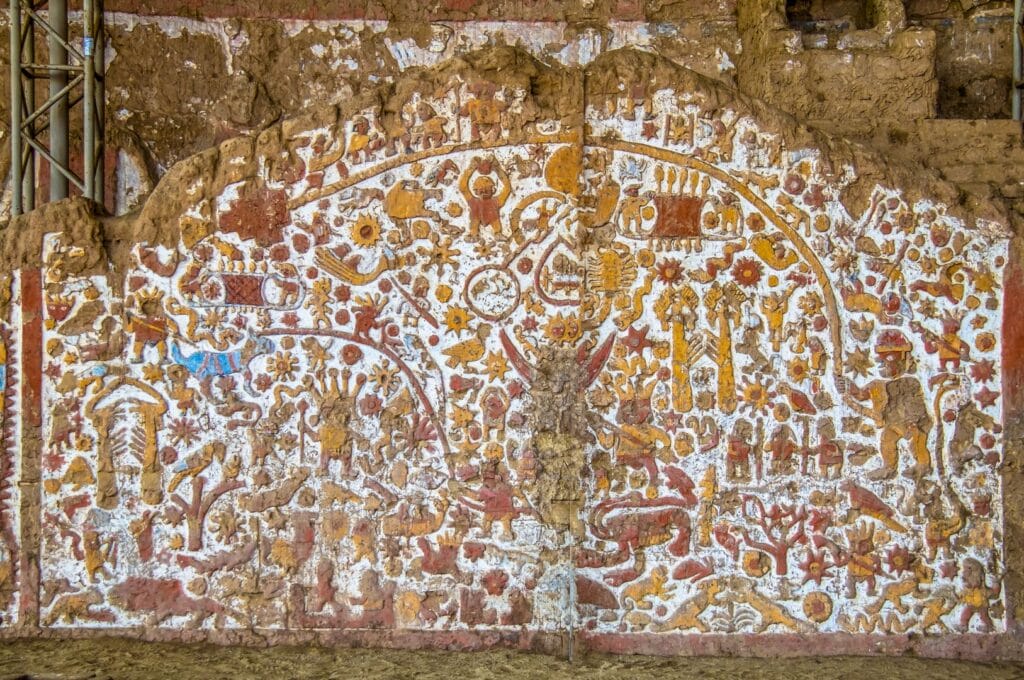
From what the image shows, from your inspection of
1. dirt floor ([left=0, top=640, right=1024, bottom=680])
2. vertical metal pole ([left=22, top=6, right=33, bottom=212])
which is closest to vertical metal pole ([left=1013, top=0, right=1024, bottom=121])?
dirt floor ([left=0, top=640, right=1024, bottom=680])

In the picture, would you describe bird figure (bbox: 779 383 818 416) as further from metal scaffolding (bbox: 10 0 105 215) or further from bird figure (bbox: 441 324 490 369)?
metal scaffolding (bbox: 10 0 105 215)

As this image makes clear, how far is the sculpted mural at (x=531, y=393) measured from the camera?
3.81 m

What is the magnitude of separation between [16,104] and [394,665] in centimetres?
287

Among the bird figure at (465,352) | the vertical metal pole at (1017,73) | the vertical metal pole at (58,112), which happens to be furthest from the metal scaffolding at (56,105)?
the vertical metal pole at (1017,73)

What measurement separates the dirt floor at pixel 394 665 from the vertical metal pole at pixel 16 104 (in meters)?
1.87

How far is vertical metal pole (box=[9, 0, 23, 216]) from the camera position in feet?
13.7

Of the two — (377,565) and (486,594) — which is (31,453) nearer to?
(377,565)

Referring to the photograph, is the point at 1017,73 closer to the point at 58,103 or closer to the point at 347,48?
the point at 347,48

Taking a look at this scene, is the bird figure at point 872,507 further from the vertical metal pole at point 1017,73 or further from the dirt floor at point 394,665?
the vertical metal pole at point 1017,73

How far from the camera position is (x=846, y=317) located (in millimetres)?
3881

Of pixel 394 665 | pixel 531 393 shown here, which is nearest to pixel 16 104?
pixel 531 393

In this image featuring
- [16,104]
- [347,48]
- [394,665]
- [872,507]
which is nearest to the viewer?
[394,665]

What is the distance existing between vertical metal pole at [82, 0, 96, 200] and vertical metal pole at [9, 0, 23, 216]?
0.27 m

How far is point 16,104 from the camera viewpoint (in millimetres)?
4211
